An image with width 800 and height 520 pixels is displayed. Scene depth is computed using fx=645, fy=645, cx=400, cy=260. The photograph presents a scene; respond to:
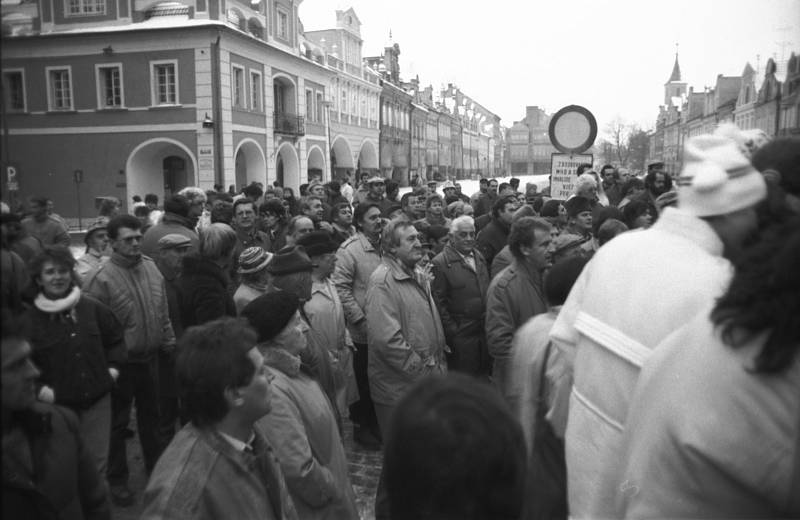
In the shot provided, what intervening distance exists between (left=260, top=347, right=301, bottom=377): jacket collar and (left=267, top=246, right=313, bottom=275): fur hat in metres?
1.28

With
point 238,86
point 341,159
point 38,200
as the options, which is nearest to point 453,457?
point 38,200

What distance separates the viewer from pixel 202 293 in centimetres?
482

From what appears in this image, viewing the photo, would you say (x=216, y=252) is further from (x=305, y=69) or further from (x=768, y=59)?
(x=305, y=69)

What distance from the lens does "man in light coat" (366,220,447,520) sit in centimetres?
462

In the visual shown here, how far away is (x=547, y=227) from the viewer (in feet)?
15.2

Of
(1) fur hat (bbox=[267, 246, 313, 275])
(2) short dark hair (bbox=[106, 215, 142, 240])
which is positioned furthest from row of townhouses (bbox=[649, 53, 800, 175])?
(2) short dark hair (bbox=[106, 215, 142, 240])

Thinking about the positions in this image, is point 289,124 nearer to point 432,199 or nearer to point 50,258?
point 432,199

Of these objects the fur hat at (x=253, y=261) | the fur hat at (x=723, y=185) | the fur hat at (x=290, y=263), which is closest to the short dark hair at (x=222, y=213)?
the fur hat at (x=253, y=261)

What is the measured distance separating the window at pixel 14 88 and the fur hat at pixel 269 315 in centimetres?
152

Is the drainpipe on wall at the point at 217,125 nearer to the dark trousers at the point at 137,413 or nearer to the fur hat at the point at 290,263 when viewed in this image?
the dark trousers at the point at 137,413

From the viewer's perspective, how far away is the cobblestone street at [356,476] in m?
4.64

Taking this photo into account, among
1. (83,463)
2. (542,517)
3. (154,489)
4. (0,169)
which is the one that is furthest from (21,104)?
(542,517)

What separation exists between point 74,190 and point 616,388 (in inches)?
97.4

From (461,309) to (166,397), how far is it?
2.57 meters
